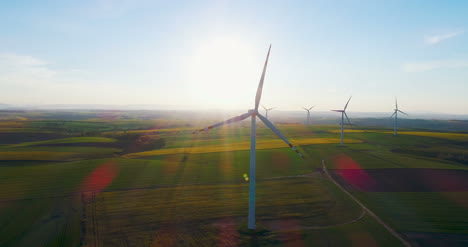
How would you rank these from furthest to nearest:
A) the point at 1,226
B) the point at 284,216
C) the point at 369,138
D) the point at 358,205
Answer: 1. the point at 369,138
2. the point at 358,205
3. the point at 284,216
4. the point at 1,226

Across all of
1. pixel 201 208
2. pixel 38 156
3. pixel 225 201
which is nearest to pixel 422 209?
pixel 225 201

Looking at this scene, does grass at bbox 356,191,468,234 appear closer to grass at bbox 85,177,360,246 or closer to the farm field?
the farm field

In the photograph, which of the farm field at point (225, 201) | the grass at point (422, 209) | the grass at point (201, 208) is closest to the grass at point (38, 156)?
the farm field at point (225, 201)

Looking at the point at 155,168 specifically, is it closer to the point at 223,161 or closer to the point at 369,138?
the point at 223,161

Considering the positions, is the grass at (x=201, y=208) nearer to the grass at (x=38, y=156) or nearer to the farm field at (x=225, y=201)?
the farm field at (x=225, y=201)

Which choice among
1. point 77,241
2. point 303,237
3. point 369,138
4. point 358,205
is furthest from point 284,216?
point 369,138

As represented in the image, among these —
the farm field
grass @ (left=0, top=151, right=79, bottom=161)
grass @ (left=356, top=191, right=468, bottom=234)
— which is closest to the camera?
the farm field

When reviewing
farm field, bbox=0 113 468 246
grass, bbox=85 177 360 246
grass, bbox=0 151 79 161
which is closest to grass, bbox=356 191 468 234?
farm field, bbox=0 113 468 246

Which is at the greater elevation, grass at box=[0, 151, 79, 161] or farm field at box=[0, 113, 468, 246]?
grass at box=[0, 151, 79, 161]
